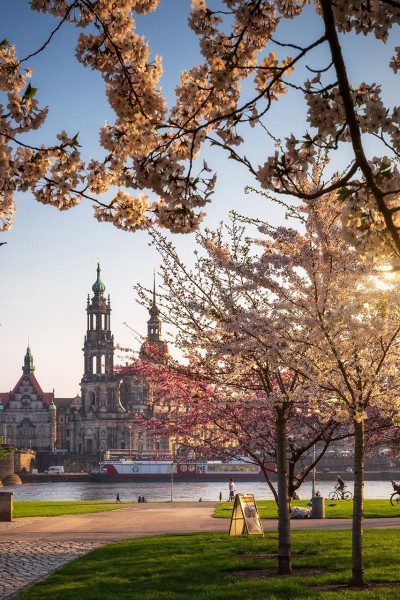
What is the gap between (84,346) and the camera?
160750mm

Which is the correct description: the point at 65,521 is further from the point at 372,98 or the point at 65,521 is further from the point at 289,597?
the point at 372,98

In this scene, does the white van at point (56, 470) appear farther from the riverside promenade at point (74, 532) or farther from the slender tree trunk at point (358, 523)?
the slender tree trunk at point (358, 523)

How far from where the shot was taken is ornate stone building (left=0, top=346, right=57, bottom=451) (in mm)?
162625

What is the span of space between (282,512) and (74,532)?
35.8 ft

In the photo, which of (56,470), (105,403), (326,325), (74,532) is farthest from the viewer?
(105,403)

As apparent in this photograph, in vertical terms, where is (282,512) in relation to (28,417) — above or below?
above

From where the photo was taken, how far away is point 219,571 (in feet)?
44.2

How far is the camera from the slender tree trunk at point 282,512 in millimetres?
13195

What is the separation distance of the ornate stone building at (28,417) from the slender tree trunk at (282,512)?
152m

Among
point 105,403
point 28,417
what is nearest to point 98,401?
point 105,403

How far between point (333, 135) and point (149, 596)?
8.22 metres

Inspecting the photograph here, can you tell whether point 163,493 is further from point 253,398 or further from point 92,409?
point 92,409

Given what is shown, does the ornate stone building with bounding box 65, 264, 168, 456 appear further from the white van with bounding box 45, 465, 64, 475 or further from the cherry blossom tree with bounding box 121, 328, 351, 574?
the cherry blossom tree with bounding box 121, 328, 351, 574

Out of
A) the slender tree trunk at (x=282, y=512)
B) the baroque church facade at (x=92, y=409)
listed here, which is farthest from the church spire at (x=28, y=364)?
the slender tree trunk at (x=282, y=512)
